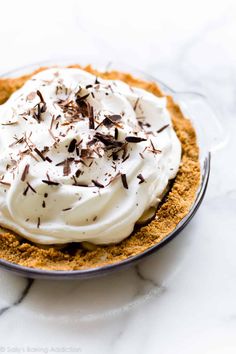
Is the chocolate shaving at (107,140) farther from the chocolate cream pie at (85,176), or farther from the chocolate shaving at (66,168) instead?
the chocolate shaving at (66,168)

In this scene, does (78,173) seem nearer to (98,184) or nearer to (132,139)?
(98,184)

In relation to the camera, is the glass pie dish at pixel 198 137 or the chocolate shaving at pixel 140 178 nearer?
the glass pie dish at pixel 198 137

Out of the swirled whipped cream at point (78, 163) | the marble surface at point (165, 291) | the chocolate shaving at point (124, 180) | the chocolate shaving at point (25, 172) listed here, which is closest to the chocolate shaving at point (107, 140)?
the swirled whipped cream at point (78, 163)

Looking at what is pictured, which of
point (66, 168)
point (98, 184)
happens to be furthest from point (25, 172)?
point (98, 184)

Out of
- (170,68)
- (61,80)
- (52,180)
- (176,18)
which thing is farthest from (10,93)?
(176,18)

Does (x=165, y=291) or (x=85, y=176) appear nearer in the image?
(x=85, y=176)

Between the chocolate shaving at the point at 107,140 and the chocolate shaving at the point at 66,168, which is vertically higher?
the chocolate shaving at the point at 107,140

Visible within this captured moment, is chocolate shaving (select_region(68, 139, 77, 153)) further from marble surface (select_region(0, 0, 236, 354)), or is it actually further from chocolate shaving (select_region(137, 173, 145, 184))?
marble surface (select_region(0, 0, 236, 354))
